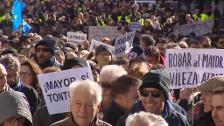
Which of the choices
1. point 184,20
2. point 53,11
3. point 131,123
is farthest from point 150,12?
point 131,123

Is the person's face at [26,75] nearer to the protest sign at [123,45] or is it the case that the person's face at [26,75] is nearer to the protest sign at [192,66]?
the protest sign at [192,66]

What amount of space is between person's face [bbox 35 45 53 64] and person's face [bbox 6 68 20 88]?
6.61 feet

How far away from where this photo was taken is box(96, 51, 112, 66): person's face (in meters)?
10.6

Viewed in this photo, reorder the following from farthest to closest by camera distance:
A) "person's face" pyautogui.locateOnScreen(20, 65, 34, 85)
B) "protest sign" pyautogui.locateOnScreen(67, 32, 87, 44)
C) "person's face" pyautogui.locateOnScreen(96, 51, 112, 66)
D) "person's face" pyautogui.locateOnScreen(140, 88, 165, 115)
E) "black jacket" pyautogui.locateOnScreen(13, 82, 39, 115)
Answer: "protest sign" pyautogui.locateOnScreen(67, 32, 87, 44)
"person's face" pyautogui.locateOnScreen(96, 51, 112, 66)
"person's face" pyautogui.locateOnScreen(20, 65, 34, 85)
"black jacket" pyautogui.locateOnScreen(13, 82, 39, 115)
"person's face" pyautogui.locateOnScreen(140, 88, 165, 115)

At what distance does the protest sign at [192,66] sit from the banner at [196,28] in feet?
41.8

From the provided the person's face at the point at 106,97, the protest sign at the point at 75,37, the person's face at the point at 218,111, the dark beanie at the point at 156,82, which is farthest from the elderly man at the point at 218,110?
the protest sign at the point at 75,37

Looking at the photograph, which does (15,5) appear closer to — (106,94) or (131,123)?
(106,94)

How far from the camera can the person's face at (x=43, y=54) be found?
32.7ft

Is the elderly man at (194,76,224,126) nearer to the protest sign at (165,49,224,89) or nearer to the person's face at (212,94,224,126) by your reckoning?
the person's face at (212,94,224,126)

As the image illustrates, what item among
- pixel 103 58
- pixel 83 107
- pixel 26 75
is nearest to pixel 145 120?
pixel 83 107

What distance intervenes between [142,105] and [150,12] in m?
27.8

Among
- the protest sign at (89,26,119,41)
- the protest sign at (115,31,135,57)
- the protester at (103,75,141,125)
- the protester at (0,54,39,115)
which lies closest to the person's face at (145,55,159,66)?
the protester at (0,54,39,115)

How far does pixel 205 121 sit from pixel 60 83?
5.67ft

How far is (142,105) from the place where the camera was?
6414 mm
